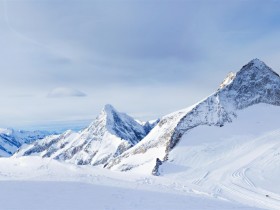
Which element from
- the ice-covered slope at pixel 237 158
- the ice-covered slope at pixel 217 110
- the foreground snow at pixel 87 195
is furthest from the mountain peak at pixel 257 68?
the foreground snow at pixel 87 195

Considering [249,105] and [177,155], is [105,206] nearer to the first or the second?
[177,155]

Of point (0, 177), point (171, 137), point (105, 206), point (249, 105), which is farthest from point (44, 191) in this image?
point (249, 105)

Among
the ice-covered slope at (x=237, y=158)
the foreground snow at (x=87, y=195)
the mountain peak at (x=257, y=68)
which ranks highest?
the mountain peak at (x=257, y=68)

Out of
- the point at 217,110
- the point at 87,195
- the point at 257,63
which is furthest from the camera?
the point at 257,63

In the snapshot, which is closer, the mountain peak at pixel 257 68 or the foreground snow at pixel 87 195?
the foreground snow at pixel 87 195

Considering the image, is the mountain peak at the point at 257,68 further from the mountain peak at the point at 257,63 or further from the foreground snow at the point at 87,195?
the foreground snow at the point at 87,195

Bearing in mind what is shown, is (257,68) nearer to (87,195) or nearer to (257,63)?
(257,63)

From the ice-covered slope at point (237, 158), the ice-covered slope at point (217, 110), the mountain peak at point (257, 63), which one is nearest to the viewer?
the ice-covered slope at point (237, 158)

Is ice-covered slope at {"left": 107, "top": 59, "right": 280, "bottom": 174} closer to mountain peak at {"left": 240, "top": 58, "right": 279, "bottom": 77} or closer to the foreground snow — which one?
mountain peak at {"left": 240, "top": 58, "right": 279, "bottom": 77}

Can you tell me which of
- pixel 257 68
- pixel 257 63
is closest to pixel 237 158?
pixel 257 68
